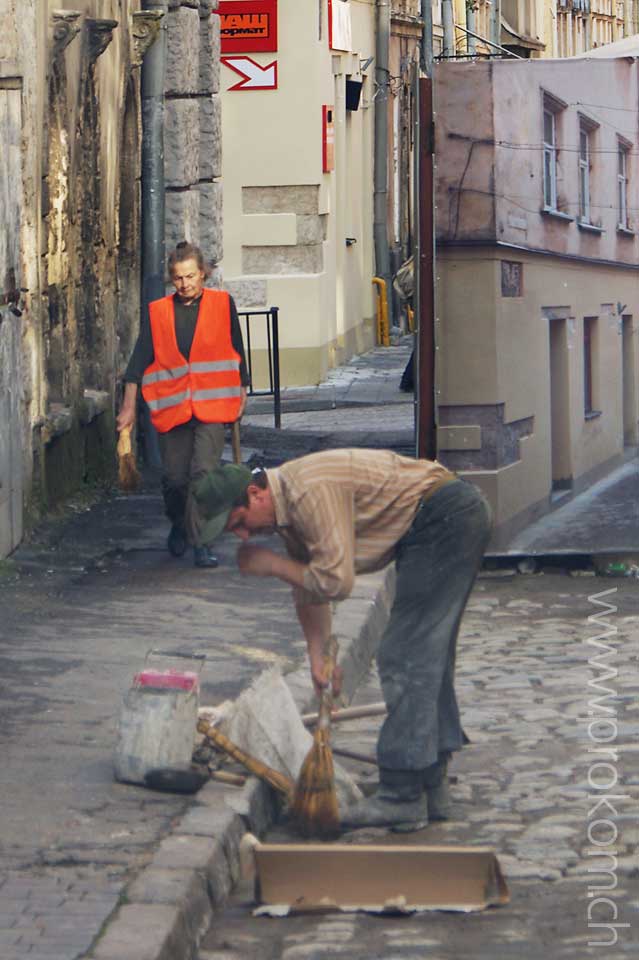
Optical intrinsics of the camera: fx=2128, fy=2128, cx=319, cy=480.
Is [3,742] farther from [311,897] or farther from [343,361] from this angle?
[343,361]

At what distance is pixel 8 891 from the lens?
17.3 feet

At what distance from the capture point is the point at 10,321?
1087cm

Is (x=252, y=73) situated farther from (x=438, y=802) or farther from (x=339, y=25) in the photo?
(x=438, y=802)

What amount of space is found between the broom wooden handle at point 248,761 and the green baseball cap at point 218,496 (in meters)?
0.99

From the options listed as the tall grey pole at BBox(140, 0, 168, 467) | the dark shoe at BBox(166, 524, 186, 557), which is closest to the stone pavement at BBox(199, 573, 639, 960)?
the dark shoe at BBox(166, 524, 186, 557)

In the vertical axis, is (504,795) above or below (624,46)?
below

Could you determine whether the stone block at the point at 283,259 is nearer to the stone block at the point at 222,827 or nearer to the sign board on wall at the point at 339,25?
the sign board on wall at the point at 339,25

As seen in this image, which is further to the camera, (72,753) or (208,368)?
(208,368)

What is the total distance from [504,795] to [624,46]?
5738 millimetres

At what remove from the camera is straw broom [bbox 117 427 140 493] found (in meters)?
10.3

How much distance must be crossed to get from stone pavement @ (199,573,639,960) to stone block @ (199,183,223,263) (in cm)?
707

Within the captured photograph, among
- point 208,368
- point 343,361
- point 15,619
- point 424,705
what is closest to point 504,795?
point 424,705

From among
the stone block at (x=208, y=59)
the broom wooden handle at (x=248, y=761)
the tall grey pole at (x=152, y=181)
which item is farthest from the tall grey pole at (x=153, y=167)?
the broom wooden handle at (x=248, y=761)

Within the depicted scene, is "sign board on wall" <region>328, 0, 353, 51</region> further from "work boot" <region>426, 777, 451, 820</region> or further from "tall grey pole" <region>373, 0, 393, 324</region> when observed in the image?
"work boot" <region>426, 777, 451, 820</region>
